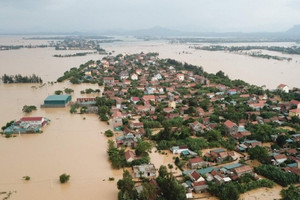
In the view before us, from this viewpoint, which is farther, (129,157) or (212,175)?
(129,157)

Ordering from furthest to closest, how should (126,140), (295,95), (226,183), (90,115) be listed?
(295,95), (90,115), (126,140), (226,183)

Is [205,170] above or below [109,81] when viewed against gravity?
below

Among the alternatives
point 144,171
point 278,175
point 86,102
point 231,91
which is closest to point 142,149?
point 144,171

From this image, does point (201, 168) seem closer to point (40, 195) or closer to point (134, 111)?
point (40, 195)

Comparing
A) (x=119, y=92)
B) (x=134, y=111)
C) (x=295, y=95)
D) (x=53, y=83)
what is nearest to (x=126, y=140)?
(x=134, y=111)

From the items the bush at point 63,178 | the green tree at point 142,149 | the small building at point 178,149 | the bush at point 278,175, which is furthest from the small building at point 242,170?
the bush at point 63,178

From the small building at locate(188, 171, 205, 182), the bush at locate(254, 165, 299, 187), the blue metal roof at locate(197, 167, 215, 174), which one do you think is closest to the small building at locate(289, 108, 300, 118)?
the bush at locate(254, 165, 299, 187)

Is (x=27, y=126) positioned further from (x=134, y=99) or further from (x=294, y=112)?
(x=294, y=112)

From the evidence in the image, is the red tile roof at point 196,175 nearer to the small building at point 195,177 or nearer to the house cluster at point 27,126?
the small building at point 195,177
